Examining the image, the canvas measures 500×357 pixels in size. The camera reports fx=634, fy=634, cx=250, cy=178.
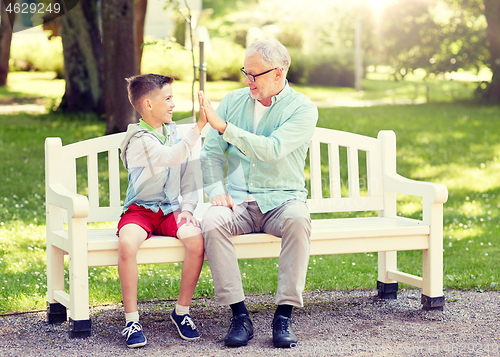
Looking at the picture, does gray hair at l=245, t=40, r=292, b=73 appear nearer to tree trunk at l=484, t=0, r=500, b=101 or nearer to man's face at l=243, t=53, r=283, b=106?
man's face at l=243, t=53, r=283, b=106

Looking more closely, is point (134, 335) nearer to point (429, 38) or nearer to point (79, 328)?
point (79, 328)

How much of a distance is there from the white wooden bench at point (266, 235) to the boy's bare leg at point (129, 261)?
66mm

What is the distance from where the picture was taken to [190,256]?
3291 millimetres

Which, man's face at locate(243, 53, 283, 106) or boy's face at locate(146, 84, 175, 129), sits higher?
man's face at locate(243, 53, 283, 106)

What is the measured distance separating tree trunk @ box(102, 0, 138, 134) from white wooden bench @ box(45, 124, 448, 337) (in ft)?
16.8

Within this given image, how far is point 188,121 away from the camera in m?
4.09

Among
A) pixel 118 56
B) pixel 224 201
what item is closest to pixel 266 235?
pixel 224 201

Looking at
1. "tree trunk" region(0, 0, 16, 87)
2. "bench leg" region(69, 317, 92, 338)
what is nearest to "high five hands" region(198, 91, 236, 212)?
"bench leg" region(69, 317, 92, 338)

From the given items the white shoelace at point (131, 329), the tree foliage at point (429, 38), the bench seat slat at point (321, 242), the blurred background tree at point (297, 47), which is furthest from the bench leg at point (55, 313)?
the tree foliage at point (429, 38)

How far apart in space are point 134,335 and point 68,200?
76 centimetres

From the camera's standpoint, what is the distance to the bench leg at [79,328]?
3283mm

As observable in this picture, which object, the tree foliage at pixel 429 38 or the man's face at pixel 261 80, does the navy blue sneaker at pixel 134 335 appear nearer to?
the man's face at pixel 261 80

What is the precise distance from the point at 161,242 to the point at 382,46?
55.5 ft

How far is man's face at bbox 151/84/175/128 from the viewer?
11.2 feet
